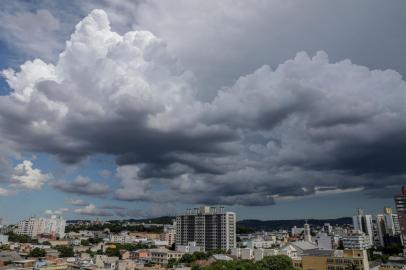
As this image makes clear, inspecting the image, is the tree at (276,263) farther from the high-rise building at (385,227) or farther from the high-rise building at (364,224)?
the high-rise building at (364,224)

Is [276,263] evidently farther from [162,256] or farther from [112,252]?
[112,252]

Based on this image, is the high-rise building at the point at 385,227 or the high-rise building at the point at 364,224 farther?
the high-rise building at the point at 364,224

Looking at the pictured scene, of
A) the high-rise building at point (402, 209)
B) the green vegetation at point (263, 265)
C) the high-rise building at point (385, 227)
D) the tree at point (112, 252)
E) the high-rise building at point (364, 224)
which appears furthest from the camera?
the high-rise building at point (364, 224)

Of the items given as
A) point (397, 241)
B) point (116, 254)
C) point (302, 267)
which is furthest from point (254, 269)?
point (397, 241)

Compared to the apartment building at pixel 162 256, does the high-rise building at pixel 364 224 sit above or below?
above

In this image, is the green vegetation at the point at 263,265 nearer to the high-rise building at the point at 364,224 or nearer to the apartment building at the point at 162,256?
the apartment building at the point at 162,256

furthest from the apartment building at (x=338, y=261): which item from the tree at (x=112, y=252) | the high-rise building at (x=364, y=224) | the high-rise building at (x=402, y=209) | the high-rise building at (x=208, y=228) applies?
the high-rise building at (x=364, y=224)

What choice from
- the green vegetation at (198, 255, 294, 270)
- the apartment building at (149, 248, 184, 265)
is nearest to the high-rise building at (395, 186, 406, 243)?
the green vegetation at (198, 255, 294, 270)

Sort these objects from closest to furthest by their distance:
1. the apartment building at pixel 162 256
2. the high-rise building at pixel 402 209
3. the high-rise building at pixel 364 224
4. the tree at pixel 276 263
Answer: the tree at pixel 276 263 < the apartment building at pixel 162 256 < the high-rise building at pixel 402 209 < the high-rise building at pixel 364 224

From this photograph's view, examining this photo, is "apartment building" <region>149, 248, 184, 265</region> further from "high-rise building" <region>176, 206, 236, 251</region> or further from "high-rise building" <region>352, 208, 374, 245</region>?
"high-rise building" <region>352, 208, 374, 245</region>
